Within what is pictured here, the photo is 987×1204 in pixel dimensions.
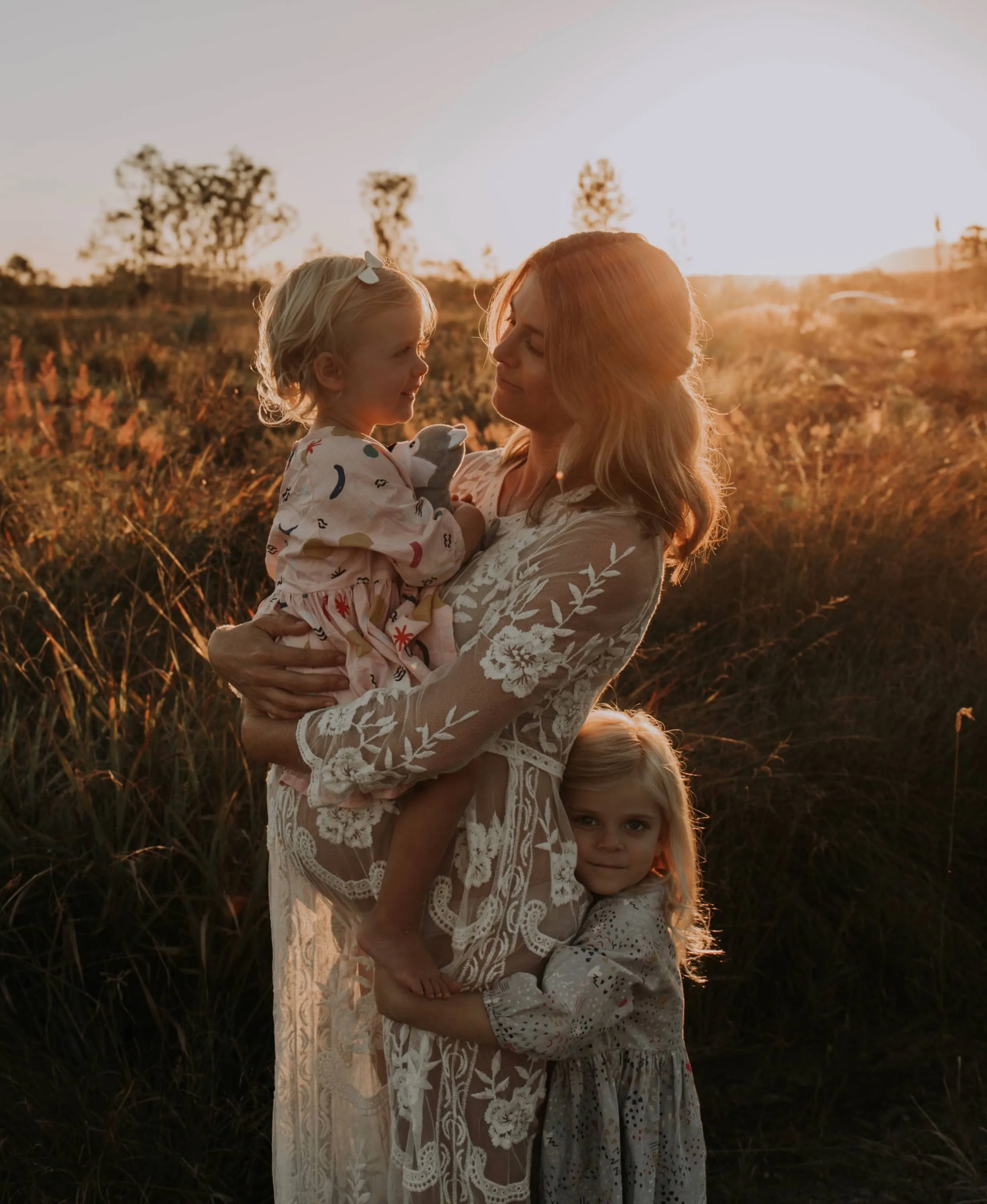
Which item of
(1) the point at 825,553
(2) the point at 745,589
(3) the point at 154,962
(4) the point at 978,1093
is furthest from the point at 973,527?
(3) the point at 154,962

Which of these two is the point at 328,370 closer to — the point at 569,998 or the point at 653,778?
the point at 653,778

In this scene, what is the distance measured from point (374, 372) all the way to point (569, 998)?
1.21m

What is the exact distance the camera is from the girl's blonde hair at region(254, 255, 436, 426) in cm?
223

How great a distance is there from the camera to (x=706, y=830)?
3670 millimetres

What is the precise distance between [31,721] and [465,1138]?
2260 mm

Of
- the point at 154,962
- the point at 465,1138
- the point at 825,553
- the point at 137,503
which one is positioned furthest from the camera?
the point at 825,553

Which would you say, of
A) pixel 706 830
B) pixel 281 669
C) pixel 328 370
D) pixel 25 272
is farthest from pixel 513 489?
pixel 25 272

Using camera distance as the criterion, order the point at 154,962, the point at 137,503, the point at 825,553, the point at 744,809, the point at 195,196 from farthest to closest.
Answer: the point at 195,196 < the point at 825,553 < the point at 137,503 < the point at 744,809 < the point at 154,962

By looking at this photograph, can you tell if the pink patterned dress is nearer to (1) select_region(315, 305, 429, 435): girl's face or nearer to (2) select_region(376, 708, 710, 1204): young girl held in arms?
(1) select_region(315, 305, 429, 435): girl's face

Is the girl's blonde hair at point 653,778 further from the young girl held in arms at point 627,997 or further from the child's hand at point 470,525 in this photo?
the child's hand at point 470,525

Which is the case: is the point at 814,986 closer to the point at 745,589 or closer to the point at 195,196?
the point at 745,589

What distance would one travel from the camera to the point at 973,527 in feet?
17.4

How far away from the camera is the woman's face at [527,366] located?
2109 millimetres

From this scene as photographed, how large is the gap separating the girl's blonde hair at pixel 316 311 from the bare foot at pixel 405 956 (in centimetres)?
104
